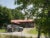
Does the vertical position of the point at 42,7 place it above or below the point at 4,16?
above

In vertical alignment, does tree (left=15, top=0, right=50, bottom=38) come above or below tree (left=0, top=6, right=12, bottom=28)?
above

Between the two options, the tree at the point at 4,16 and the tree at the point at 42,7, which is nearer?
the tree at the point at 42,7

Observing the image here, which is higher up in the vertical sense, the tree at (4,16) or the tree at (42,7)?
the tree at (42,7)

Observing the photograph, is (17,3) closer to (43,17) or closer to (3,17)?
(43,17)

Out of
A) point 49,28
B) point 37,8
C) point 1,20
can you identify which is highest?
point 37,8

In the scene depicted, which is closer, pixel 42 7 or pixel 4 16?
pixel 42 7

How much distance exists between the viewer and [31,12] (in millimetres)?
6922

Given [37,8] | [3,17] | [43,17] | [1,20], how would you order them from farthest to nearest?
1. [3,17]
2. [1,20]
3. [37,8]
4. [43,17]

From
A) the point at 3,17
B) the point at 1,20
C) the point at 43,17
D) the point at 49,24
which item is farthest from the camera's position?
the point at 3,17

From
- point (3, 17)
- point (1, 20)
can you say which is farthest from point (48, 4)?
point (3, 17)

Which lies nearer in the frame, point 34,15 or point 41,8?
point 41,8

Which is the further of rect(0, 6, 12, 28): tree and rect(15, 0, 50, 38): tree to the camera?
rect(0, 6, 12, 28): tree

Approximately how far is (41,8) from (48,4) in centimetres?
94

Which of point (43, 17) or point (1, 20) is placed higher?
point (43, 17)
